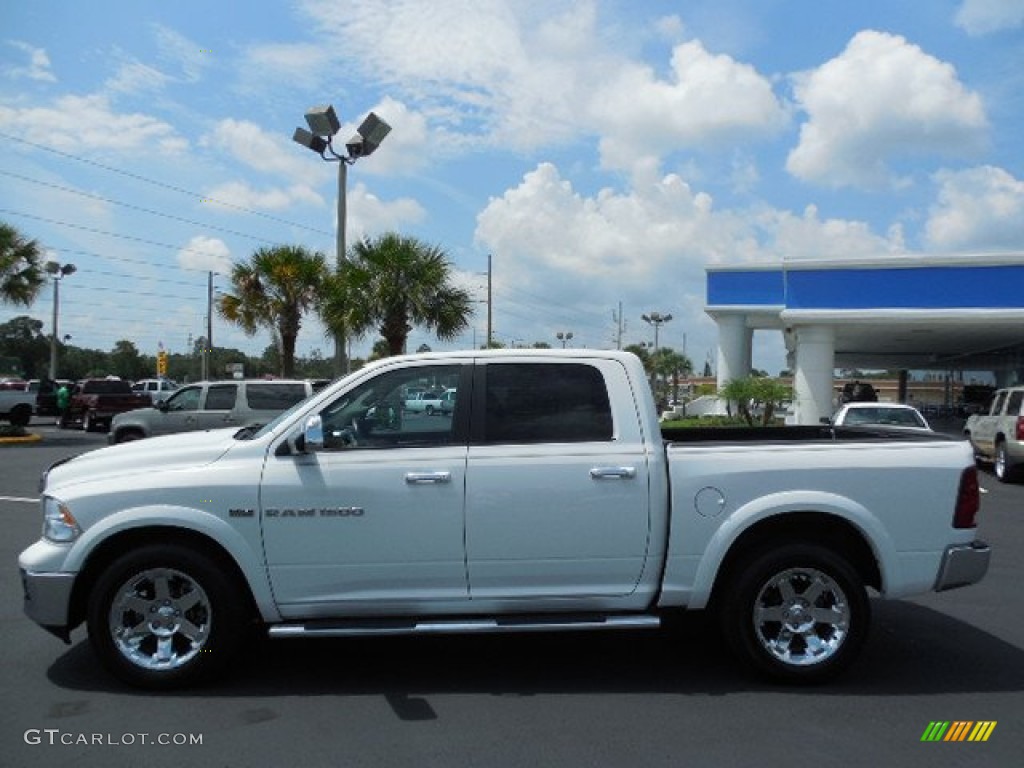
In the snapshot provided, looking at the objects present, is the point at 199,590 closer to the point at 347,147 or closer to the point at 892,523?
the point at 892,523

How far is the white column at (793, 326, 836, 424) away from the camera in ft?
90.9

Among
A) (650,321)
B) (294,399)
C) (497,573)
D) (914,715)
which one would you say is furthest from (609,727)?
(650,321)

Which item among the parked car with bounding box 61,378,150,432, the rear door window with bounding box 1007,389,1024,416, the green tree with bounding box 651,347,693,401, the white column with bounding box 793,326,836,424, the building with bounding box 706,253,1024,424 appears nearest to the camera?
the rear door window with bounding box 1007,389,1024,416

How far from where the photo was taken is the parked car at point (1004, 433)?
15898 mm

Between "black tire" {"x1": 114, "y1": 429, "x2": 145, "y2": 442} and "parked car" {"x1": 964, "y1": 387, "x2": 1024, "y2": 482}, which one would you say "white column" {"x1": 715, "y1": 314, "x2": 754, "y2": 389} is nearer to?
"parked car" {"x1": 964, "y1": 387, "x2": 1024, "y2": 482}

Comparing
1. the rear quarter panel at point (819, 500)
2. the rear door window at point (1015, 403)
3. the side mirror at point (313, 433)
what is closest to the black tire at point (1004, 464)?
the rear door window at point (1015, 403)

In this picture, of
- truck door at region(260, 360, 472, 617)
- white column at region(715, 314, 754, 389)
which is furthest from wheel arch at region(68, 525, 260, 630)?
white column at region(715, 314, 754, 389)

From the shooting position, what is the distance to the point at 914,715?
496 centimetres

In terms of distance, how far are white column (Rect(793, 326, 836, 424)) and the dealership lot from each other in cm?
2162

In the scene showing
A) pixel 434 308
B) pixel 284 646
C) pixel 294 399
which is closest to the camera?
pixel 284 646

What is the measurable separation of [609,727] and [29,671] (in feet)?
11.5

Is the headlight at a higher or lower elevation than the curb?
higher

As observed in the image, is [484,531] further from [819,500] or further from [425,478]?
[819,500]

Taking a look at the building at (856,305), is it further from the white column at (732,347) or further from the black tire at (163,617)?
the black tire at (163,617)
